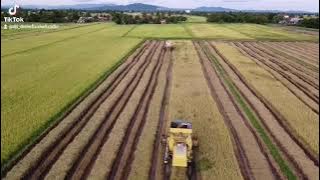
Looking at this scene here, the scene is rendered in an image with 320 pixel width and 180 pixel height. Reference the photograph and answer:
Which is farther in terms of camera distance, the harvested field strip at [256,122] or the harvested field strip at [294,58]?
the harvested field strip at [294,58]

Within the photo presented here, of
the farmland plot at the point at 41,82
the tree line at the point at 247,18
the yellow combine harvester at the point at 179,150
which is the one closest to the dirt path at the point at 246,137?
the yellow combine harvester at the point at 179,150

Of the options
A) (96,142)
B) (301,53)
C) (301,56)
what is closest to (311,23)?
(301,53)

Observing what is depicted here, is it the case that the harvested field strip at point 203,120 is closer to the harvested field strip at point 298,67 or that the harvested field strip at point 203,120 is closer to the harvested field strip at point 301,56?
the harvested field strip at point 298,67

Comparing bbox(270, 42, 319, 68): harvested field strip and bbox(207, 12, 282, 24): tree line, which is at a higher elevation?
bbox(207, 12, 282, 24): tree line

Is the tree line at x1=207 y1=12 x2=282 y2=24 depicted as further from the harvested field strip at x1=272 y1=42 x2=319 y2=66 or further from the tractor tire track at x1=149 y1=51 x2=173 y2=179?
the tractor tire track at x1=149 y1=51 x2=173 y2=179

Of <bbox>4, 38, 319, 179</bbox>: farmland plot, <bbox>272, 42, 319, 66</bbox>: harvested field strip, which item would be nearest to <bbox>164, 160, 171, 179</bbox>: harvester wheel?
<bbox>4, 38, 319, 179</bbox>: farmland plot

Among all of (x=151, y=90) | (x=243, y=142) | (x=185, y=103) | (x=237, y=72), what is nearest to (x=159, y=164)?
(x=243, y=142)
